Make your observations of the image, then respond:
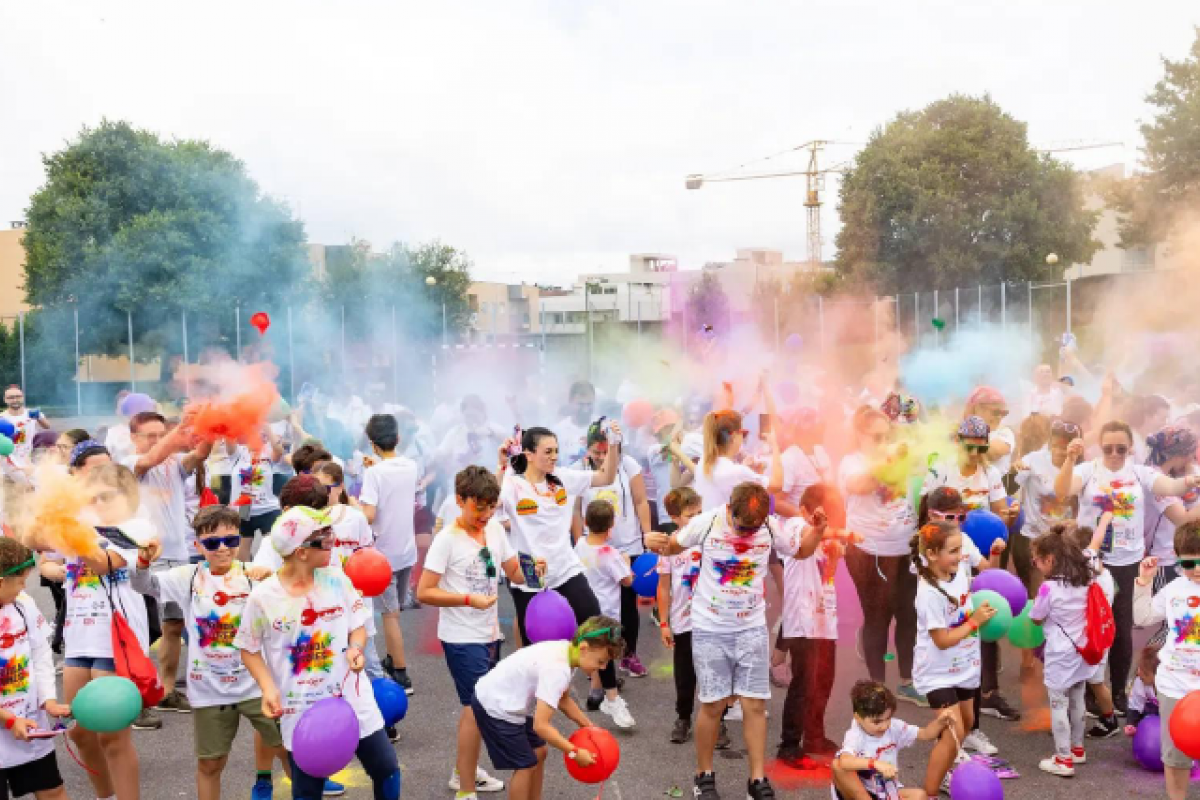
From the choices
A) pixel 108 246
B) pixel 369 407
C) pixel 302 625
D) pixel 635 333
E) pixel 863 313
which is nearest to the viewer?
pixel 302 625

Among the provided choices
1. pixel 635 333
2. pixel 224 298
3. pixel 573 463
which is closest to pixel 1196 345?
pixel 635 333

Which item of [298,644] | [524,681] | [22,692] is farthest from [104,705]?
[524,681]

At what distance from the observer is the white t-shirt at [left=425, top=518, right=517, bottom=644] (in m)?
5.00

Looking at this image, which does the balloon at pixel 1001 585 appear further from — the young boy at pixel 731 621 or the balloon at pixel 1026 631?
the young boy at pixel 731 621

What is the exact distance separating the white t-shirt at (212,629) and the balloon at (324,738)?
0.68 m

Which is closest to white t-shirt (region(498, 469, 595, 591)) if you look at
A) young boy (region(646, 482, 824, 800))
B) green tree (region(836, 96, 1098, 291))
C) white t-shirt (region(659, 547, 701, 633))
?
white t-shirt (region(659, 547, 701, 633))

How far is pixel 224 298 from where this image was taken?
2919 cm

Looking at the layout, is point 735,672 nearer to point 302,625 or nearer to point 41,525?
point 302,625

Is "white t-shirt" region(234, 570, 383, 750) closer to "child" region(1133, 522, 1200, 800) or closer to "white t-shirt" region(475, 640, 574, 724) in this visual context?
A: "white t-shirt" region(475, 640, 574, 724)

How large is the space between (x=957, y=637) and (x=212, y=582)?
3.45 m

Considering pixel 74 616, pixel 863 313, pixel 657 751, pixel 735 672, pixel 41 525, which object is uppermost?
pixel 863 313

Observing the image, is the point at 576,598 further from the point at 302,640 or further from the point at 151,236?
the point at 151,236

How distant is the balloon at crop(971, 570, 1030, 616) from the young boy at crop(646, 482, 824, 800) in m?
1.13

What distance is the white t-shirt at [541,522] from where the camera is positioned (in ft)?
19.5
